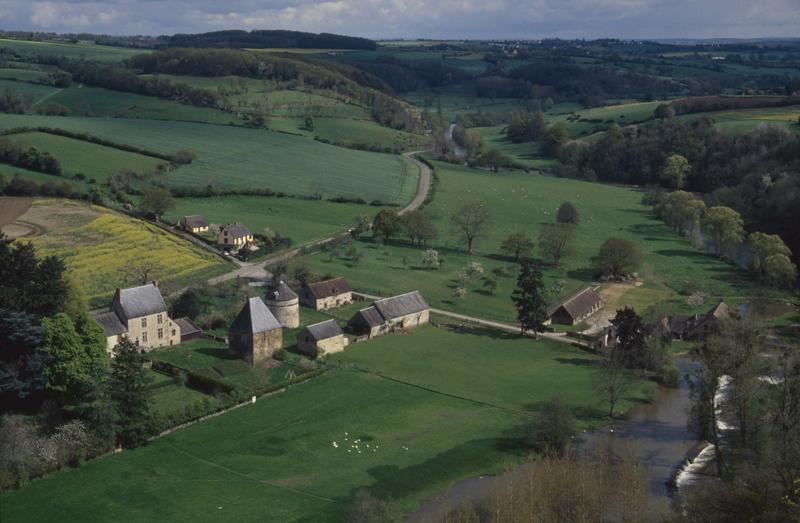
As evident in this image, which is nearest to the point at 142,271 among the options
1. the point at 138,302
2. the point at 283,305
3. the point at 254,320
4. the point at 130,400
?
the point at 138,302

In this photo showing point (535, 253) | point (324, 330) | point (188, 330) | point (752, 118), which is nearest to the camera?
point (324, 330)

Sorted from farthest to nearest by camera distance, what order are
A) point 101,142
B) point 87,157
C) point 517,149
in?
point 517,149
point 101,142
point 87,157

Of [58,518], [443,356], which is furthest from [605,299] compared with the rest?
[58,518]

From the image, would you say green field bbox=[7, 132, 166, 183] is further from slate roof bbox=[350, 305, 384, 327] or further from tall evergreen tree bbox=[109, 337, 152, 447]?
tall evergreen tree bbox=[109, 337, 152, 447]

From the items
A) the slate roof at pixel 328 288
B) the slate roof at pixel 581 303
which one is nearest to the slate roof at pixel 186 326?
the slate roof at pixel 328 288

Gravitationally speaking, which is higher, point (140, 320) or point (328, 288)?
point (140, 320)

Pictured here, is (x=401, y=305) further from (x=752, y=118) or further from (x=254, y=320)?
(x=752, y=118)

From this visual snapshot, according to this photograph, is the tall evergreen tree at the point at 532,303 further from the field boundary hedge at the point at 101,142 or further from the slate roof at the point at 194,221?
the field boundary hedge at the point at 101,142
